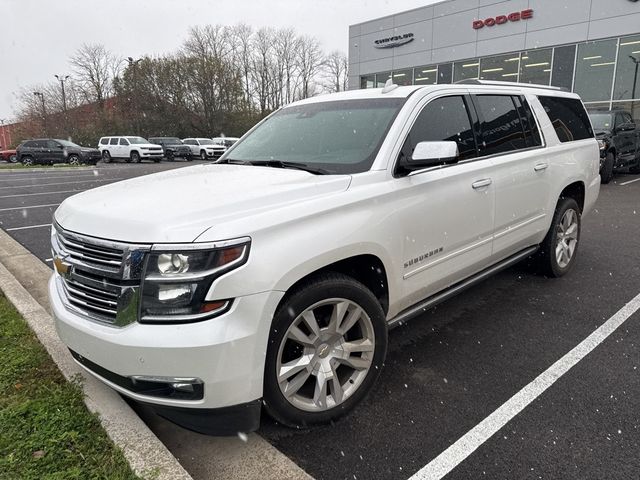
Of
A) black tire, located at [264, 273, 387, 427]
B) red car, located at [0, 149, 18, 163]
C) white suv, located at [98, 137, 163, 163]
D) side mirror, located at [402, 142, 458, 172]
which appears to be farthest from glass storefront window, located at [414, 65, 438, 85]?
red car, located at [0, 149, 18, 163]

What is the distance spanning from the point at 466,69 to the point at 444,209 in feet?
78.4

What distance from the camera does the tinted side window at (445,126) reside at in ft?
10.2

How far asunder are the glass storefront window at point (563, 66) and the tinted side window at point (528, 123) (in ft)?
62.7

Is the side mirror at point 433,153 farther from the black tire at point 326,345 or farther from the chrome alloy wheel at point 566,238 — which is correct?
the chrome alloy wheel at point 566,238

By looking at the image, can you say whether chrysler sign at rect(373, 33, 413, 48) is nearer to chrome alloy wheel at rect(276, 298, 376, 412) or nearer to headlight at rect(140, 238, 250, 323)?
chrome alloy wheel at rect(276, 298, 376, 412)

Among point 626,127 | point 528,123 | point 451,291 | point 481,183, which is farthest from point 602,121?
point 451,291

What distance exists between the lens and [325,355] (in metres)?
2.51

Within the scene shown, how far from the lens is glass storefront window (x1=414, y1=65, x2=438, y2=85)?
25516 mm

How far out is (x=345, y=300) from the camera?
2.48m

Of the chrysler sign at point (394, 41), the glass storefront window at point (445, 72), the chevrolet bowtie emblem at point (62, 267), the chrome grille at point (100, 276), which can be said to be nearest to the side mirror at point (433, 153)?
the chrome grille at point (100, 276)

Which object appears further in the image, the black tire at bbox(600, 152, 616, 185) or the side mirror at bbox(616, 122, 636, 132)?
the side mirror at bbox(616, 122, 636, 132)

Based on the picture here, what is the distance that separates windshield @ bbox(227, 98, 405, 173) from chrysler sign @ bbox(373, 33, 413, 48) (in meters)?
25.0

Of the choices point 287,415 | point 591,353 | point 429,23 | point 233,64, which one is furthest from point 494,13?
point 233,64

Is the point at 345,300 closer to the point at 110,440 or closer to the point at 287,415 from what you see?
the point at 287,415
